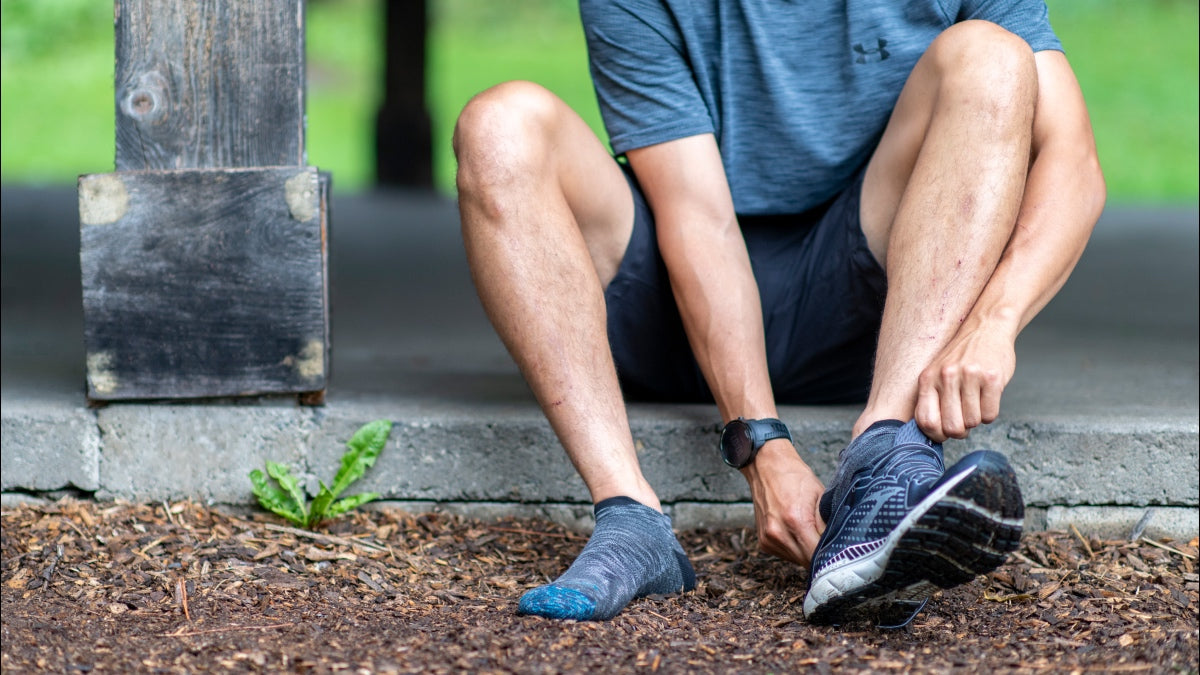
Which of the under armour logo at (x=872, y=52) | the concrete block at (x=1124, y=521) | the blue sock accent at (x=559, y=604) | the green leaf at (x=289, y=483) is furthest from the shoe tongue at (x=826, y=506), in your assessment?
the green leaf at (x=289, y=483)

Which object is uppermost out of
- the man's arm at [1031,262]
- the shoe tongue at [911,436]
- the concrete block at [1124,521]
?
the man's arm at [1031,262]

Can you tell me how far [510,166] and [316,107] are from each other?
13.6m

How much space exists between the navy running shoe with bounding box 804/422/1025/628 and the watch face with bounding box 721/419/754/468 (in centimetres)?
21

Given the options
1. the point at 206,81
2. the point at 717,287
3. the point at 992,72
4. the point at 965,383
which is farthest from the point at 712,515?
the point at 206,81

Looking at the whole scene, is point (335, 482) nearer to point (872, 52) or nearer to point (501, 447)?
point (501, 447)

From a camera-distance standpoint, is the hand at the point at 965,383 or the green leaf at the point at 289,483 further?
the green leaf at the point at 289,483

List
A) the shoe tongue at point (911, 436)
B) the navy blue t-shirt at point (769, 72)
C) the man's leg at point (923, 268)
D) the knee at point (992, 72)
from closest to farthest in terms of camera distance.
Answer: the man's leg at point (923, 268), the shoe tongue at point (911, 436), the knee at point (992, 72), the navy blue t-shirt at point (769, 72)

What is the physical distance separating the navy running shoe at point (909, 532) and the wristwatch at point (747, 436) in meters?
0.21

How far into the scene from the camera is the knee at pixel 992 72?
1.73m

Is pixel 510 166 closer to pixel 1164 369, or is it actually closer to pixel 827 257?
pixel 827 257

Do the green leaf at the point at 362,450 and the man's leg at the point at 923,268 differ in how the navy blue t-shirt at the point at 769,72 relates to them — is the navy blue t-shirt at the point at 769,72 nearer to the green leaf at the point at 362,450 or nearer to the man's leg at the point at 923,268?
the man's leg at the point at 923,268

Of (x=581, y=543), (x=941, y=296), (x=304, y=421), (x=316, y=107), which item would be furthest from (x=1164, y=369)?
(x=316, y=107)

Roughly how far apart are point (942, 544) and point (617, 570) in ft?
1.47

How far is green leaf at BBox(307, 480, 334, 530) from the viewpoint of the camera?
2062 millimetres
